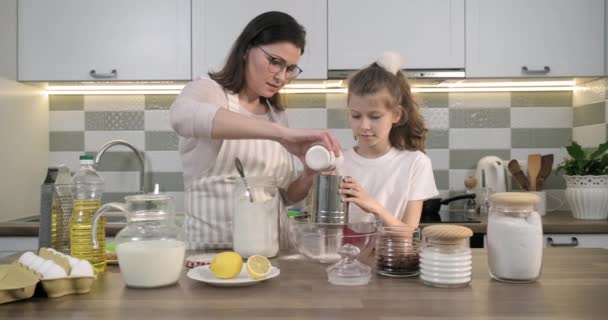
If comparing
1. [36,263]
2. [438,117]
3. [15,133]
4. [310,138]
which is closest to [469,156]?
[438,117]

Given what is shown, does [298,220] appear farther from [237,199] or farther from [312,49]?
[312,49]

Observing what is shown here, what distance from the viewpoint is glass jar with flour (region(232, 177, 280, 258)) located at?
4.03ft

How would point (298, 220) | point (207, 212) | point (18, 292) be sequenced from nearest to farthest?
point (18, 292) → point (298, 220) → point (207, 212)

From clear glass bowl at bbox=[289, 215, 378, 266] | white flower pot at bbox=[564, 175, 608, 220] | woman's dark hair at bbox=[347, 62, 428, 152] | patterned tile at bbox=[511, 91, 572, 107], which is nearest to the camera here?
clear glass bowl at bbox=[289, 215, 378, 266]

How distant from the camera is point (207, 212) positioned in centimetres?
157

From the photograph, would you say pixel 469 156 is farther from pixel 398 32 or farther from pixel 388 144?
pixel 388 144

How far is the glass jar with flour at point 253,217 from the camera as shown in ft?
4.03

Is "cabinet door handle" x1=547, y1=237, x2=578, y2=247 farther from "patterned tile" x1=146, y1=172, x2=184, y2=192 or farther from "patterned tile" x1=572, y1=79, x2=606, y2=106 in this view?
"patterned tile" x1=146, y1=172, x2=184, y2=192

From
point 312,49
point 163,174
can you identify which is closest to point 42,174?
point 163,174

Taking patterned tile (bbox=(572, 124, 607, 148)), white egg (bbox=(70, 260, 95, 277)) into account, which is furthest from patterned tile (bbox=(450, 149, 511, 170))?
white egg (bbox=(70, 260, 95, 277))

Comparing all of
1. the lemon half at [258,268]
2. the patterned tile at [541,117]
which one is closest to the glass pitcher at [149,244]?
the lemon half at [258,268]

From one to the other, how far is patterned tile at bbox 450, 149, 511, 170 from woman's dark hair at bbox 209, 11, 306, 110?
1472mm

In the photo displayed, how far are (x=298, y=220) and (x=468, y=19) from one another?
1.65 m

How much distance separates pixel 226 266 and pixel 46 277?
11.9 inches
